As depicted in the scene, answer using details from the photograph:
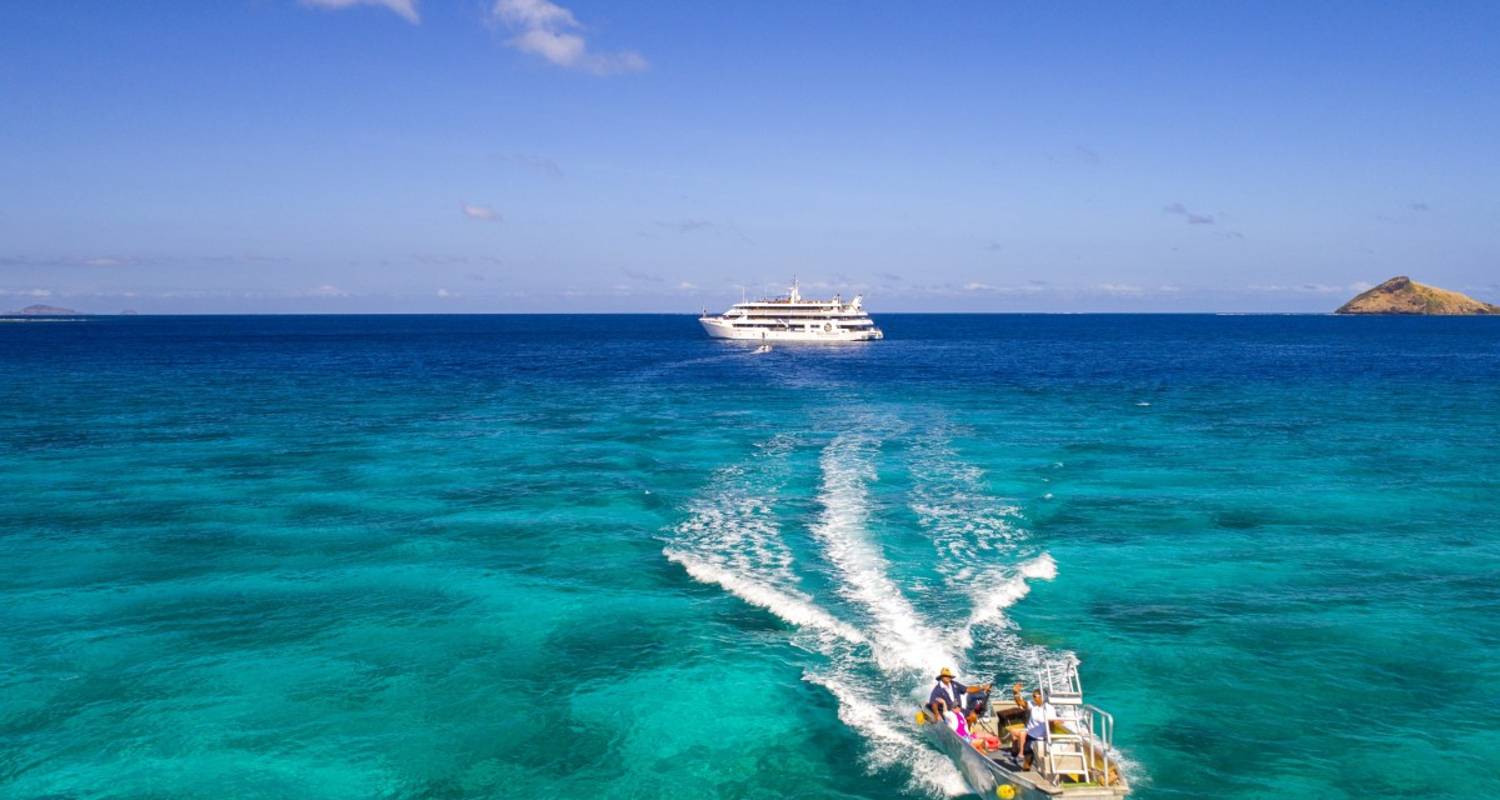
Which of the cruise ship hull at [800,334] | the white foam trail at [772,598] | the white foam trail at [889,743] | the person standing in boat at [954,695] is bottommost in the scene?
the white foam trail at [889,743]

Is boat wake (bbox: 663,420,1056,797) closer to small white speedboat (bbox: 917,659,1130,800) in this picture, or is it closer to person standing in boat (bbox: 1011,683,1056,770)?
small white speedboat (bbox: 917,659,1130,800)

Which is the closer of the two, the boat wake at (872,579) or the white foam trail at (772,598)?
the boat wake at (872,579)

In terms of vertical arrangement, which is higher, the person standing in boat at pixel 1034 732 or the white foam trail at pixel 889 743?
the person standing in boat at pixel 1034 732

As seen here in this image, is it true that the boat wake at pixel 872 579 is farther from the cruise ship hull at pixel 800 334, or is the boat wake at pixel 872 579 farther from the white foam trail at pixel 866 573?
the cruise ship hull at pixel 800 334

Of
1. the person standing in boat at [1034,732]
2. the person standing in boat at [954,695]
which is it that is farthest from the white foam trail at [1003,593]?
the person standing in boat at [1034,732]

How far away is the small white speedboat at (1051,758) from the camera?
60.0 ft

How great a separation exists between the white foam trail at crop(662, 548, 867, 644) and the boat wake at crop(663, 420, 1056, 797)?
6 cm

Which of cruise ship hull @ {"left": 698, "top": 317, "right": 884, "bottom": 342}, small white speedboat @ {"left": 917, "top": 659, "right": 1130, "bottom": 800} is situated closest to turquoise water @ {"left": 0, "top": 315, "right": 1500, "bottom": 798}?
small white speedboat @ {"left": 917, "top": 659, "right": 1130, "bottom": 800}

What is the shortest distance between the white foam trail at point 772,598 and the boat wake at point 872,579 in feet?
0.20

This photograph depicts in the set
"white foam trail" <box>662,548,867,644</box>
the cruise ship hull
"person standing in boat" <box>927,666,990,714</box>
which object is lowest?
"white foam trail" <box>662,548,867,644</box>

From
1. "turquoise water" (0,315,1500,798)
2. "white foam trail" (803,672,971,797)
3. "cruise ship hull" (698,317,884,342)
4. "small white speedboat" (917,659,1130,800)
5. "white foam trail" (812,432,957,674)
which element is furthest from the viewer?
"cruise ship hull" (698,317,884,342)

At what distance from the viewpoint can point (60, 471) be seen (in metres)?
50.4

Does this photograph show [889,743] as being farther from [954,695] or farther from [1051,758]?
[1051,758]

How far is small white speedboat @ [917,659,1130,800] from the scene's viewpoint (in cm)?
1829
